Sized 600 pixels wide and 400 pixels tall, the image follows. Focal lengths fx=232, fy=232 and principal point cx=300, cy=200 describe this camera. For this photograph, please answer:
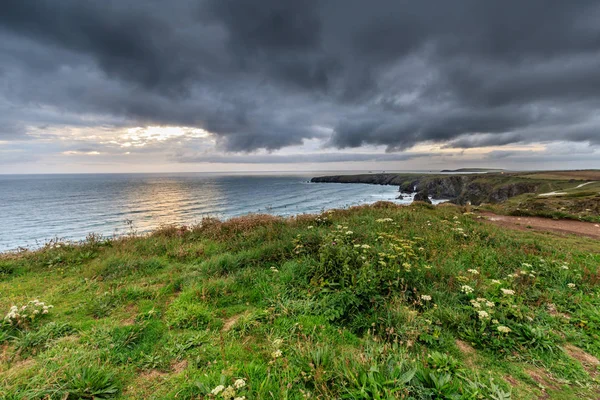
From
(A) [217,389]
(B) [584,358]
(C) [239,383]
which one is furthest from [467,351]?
(A) [217,389]

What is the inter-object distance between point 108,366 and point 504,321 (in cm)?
665

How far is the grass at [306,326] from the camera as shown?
3059mm

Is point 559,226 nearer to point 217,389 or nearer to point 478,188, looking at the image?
point 217,389

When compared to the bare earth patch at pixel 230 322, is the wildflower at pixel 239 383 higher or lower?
higher

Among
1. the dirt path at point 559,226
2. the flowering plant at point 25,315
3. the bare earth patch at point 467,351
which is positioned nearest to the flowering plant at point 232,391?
the bare earth patch at point 467,351

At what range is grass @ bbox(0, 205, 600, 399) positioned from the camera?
10.0 ft

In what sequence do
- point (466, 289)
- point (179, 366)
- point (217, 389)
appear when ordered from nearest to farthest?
point (217, 389) → point (179, 366) → point (466, 289)

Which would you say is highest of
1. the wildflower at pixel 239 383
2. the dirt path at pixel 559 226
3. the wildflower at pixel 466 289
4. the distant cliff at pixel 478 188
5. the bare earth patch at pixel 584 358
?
the wildflower at pixel 239 383

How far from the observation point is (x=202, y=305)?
5121 mm

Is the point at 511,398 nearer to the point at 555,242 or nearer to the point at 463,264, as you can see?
the point at 463,264

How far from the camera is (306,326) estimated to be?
4.24 metres

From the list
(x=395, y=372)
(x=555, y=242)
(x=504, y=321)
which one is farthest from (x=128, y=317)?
(x=555, y=242)

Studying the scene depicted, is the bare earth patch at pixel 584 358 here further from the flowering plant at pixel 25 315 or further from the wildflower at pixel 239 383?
the flowering plant at pixel 25 315

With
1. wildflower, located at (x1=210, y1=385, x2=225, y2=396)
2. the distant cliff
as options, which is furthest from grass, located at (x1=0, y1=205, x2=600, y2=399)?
the distant cliff
